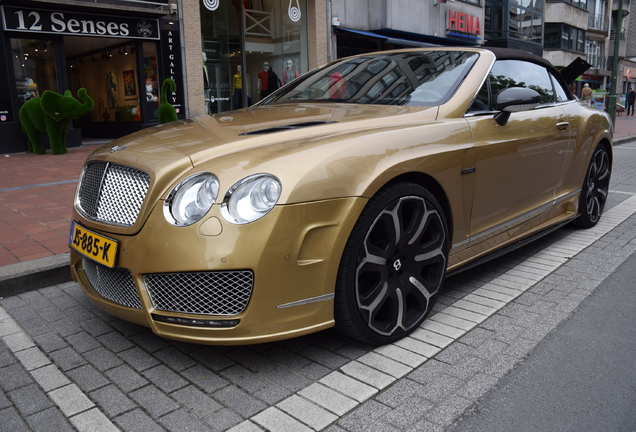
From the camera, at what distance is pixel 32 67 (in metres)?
12.2

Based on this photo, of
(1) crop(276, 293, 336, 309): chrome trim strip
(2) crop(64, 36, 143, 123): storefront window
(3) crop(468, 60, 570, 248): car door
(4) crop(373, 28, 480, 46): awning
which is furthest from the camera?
(4) crop(373, 28, 480, 46): awning

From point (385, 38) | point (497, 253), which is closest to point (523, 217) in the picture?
point (497, 253)

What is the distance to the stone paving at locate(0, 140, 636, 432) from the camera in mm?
2178

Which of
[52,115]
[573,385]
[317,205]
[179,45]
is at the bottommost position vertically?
[573,385]

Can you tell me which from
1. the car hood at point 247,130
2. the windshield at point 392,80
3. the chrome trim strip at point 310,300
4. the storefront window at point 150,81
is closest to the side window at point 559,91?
the windshield at point 392,80

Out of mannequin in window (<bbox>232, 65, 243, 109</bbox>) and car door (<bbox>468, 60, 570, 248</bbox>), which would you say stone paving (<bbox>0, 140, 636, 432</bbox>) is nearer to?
car door (<bbox>468, 60, 570, 248</bbox>)

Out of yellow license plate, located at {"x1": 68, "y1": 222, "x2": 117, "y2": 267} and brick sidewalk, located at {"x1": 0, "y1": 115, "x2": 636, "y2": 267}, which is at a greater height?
yellow license plate, located at {"x1": 68, "y1": 222, "x2": 117, "y2": 267}

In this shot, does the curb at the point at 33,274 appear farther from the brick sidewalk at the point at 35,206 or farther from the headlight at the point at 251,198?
the headlight at the point at 251,198

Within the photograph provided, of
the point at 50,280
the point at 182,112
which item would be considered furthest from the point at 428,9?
the point at 50,280

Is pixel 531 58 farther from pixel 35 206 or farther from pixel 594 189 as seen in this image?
pixel 35 206

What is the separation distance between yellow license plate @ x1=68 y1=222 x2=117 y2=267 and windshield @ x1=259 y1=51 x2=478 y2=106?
178 centimetres

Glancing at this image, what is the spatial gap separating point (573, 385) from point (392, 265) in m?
0.95

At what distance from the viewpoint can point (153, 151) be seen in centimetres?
266

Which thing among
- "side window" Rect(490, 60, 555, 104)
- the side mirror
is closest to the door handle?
"side window" Rect(490, 60, 555, 104)
